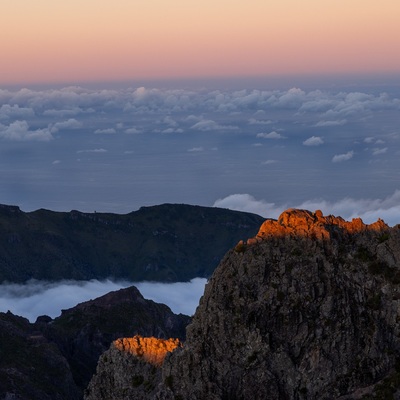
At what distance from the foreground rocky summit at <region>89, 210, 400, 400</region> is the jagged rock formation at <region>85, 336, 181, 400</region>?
27.3ft

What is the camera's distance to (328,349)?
102 m

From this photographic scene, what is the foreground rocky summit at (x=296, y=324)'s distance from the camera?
4006 inches

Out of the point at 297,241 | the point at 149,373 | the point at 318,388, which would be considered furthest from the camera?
the point at 149,373

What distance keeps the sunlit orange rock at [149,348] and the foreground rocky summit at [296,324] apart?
9266 millimetres

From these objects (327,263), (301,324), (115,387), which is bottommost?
(115,387)

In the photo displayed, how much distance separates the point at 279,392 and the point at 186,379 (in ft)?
35.1

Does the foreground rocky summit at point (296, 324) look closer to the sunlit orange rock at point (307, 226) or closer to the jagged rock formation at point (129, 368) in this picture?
the sunlit orange rock at point (307, 226)

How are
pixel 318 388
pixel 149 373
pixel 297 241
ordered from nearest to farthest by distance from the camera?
pixel 318 388, pixel 297 241, pixel 149 373

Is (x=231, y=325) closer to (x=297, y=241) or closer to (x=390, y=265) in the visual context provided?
(x=297, y=241)

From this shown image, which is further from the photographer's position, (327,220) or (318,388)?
(327,220)

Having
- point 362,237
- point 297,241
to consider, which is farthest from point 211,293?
point 362,237

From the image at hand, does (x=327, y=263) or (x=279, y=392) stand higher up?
(x=327, y=263)

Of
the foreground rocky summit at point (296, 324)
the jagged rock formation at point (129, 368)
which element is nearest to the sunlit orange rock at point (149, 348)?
the jagged rock formation at point (129, 368)

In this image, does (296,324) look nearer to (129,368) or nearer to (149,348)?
(149,348)
